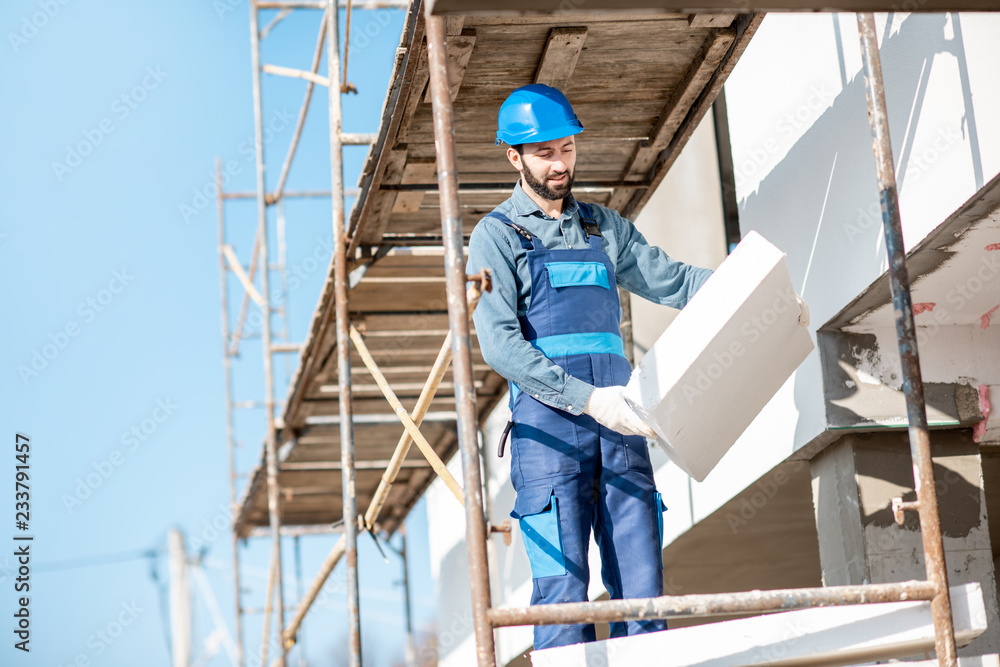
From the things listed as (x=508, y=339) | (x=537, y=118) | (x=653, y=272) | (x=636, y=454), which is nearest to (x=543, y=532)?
(x=636, y=454)

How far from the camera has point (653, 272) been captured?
459cm

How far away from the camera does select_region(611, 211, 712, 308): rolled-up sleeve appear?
4570 millimetres

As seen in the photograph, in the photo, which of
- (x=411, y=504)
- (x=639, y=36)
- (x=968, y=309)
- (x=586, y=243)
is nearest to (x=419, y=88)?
(x=639, y=36)

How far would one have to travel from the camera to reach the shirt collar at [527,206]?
14.4 feet

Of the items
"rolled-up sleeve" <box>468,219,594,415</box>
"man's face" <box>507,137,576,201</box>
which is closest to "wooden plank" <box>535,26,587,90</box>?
"man's face" <box>507,137,576,201</box>

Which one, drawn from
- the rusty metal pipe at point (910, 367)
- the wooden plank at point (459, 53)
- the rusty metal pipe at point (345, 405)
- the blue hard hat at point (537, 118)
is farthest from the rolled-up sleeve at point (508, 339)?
the rusty metal pipe at point (345, 405)

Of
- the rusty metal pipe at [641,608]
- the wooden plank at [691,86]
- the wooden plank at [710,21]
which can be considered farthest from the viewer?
the wooden plank at [691,86]

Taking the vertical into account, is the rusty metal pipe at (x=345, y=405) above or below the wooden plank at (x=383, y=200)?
below

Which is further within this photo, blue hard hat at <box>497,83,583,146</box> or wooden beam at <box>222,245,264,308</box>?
wooden beam at <box>222,245,264,308</box>

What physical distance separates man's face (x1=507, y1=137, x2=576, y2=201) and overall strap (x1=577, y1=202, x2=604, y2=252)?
0.15 meters

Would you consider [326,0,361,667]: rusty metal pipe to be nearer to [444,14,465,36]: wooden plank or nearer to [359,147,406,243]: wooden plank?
[359,147,406,243]: wooden plank

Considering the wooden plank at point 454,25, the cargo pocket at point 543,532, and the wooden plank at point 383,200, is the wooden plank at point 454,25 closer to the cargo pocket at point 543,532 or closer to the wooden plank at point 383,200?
the wooden plank at point 383,200

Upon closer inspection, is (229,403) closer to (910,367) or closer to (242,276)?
(242,276)

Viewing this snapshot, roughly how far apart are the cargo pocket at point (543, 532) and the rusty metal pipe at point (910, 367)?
1.16m
